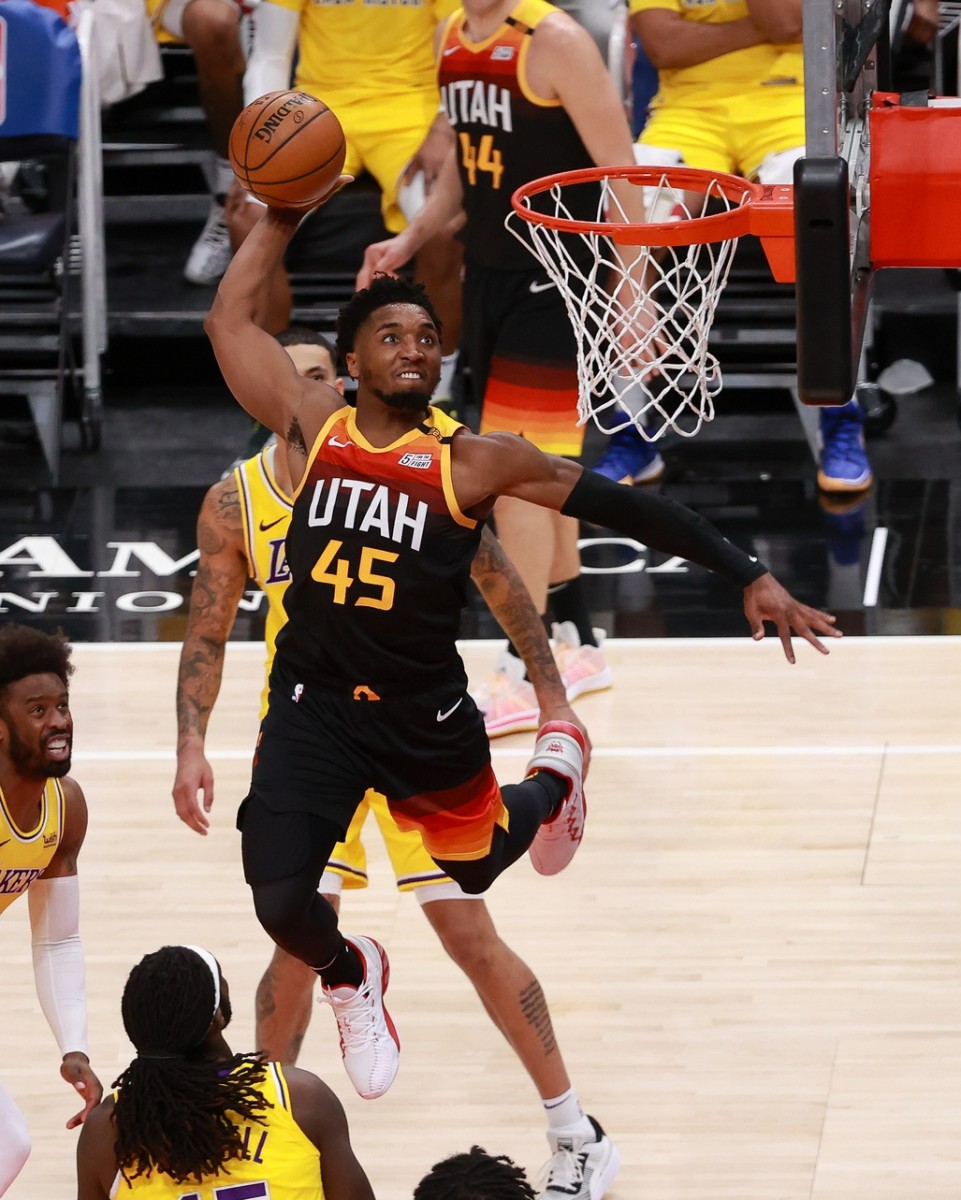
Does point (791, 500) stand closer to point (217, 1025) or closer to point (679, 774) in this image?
point (679, 774)

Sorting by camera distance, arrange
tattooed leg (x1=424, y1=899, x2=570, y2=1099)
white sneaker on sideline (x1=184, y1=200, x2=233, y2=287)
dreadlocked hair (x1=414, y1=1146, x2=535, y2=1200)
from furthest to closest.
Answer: white sneaker on sideline (x1=184, y1=200, x2=233, y2=287) → tattooed leg (x1=424, y1=899, x2=570, y2=1099) → dreadlocked hair (x1=414, y1=1146, x2=535, y2=1200)

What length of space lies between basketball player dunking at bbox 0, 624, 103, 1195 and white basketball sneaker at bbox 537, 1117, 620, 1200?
0.99 metres

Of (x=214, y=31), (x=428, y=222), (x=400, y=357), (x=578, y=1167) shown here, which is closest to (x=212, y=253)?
(x=214, y=31)

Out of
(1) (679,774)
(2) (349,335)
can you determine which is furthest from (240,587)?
(1) (679,774)

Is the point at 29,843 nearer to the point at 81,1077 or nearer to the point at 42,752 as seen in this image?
the point at 42,752

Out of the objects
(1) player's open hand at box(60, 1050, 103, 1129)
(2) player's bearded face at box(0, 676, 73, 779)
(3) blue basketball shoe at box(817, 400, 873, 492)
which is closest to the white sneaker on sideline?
(3) blue basketball shoe at box(817, 400, 873, 492)

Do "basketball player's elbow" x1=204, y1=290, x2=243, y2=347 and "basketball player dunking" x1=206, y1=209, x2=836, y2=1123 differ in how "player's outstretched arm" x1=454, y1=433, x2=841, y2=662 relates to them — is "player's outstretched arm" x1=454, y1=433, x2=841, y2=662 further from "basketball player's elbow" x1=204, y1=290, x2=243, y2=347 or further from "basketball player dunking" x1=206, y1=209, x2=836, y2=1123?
"basketball player's elbow" x1=204, y1=290, x2=243, y2=347

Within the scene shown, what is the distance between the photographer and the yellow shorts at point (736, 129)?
8281 mm

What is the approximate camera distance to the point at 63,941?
13.7 feet

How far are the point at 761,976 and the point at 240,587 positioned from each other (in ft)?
5.31

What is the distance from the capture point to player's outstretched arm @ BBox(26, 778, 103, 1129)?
4.10 meters

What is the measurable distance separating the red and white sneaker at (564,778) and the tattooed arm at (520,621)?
48 millimetres

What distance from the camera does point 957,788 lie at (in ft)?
20.6

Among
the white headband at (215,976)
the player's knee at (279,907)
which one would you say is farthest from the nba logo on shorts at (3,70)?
the white headband at (215,976)
